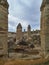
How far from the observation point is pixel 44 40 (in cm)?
748

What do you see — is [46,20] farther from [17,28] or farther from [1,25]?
[17,28]

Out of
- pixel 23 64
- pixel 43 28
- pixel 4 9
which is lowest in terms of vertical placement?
pixel 23 64

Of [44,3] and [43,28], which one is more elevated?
[44,3]

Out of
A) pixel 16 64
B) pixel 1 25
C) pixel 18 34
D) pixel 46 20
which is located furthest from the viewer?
pixel 18 34

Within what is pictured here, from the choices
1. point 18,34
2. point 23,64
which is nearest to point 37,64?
point 23,64

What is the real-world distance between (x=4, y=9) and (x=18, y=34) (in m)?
15.6

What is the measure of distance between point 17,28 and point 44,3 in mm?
15134

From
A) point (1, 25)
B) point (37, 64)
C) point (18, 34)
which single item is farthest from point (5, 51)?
point (18, 34)

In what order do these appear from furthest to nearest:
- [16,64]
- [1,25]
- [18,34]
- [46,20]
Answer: [18,34] → [46,20] → [1,25] → [16,64]

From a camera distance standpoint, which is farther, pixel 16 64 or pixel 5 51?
pixel 5 51

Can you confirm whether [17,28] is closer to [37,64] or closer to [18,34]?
[18,34]

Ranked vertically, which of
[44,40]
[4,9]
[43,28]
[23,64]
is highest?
[4,9]

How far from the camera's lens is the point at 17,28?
892 inches

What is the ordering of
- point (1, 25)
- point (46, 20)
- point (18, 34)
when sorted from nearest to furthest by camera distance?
point (1, 25) < point (46, 20) < point (18, 34)
